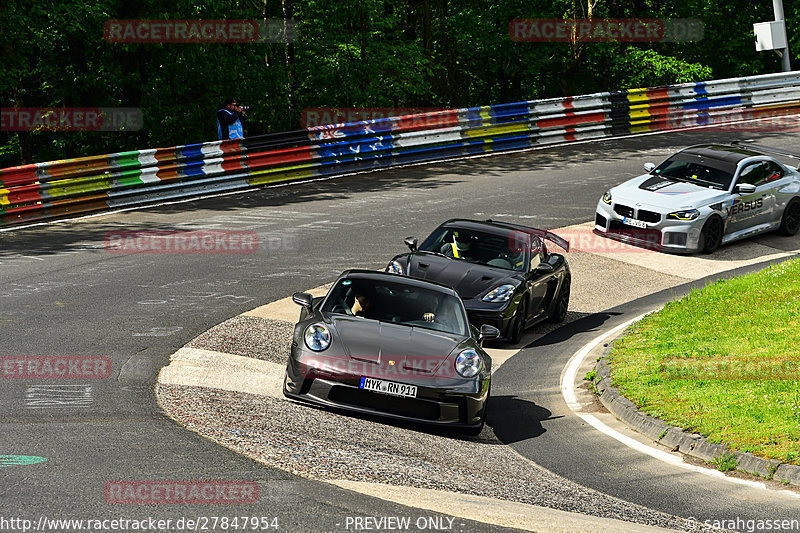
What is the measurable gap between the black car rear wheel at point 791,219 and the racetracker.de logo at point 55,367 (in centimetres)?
1454

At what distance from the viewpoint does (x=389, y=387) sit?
31.2 feet

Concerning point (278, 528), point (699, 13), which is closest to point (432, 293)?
point (278, 528)

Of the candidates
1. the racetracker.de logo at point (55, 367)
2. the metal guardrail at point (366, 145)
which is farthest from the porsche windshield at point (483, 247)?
the metal guardrail at point (366, 145)

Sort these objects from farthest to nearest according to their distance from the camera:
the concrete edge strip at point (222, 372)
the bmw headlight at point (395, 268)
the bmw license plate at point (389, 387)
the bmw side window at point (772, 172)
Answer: the bmw side window at point (772, 172), the bmw headlight at point (395, 268), the concrete edge strip at point (222, 372), the bmw license plate at point (389, 387)

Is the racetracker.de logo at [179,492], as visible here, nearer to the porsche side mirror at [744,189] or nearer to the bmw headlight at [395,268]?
the bmw headlight at [395,268]

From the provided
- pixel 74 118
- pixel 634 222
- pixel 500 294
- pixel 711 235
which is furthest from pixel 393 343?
pixel 74 118

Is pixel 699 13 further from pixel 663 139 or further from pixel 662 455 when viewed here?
pixel 662 455

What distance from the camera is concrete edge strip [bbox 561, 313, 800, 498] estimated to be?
934 cm

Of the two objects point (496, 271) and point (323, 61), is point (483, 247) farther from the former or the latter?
point (323, 61)

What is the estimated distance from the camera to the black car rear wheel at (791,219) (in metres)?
20.6

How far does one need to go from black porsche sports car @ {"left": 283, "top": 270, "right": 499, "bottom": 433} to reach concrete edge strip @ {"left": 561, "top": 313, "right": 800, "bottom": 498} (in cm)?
164

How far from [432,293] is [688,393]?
310 centimetres

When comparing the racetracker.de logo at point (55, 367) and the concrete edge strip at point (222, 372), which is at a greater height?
the racetracker.de logo at point (55, 367)

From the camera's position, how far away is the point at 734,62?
124ft
